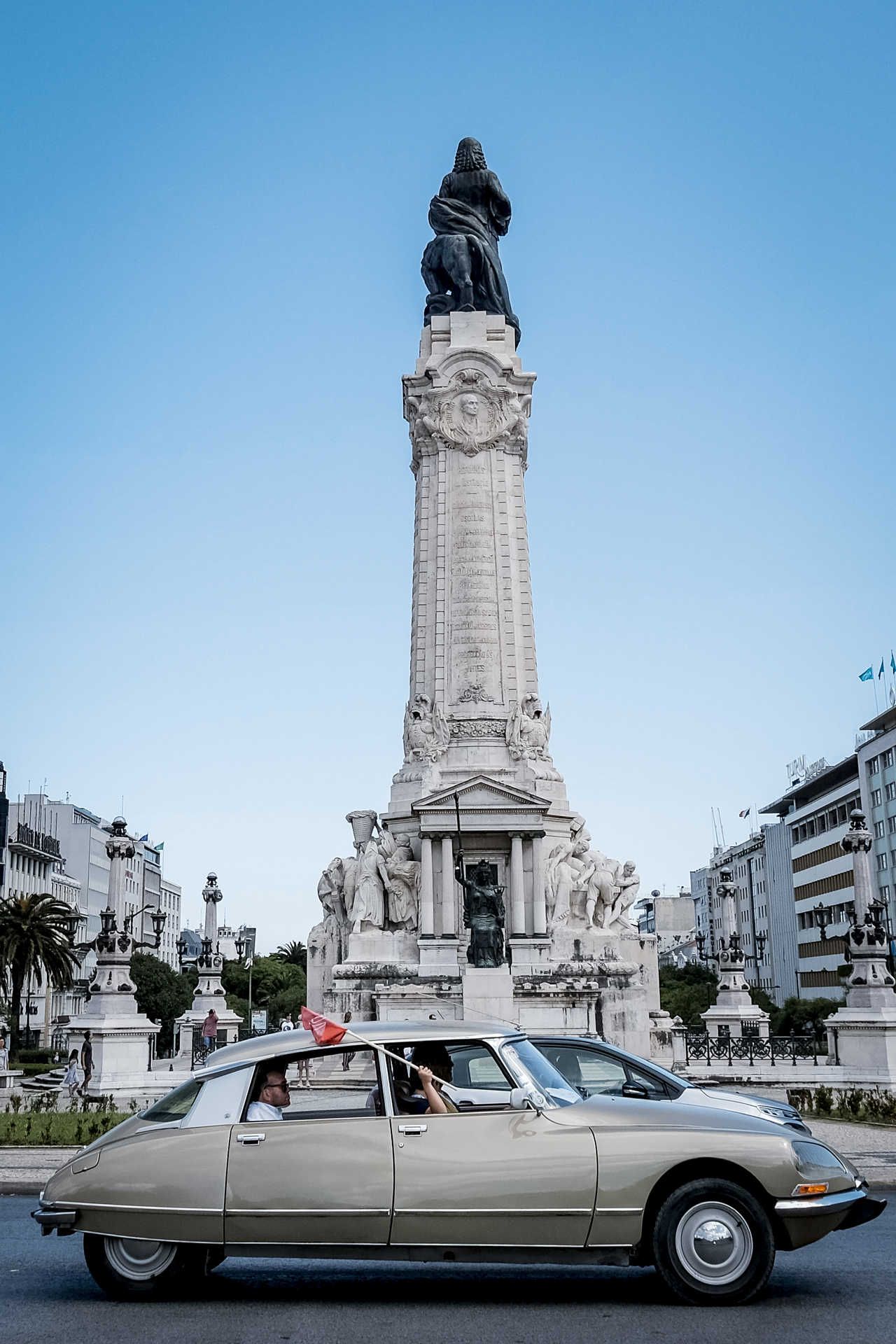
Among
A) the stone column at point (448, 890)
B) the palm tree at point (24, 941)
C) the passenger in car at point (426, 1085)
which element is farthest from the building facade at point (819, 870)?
the passenger in car at point (426, 1085)

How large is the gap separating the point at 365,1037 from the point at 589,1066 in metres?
3.12

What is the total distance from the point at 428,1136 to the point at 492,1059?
2.26ft

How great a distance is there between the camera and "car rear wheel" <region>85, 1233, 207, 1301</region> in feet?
28.1

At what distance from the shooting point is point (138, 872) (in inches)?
5002

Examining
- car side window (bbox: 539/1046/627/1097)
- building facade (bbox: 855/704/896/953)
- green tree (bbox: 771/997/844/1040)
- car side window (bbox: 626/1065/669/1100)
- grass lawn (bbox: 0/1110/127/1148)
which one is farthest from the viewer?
building facade (bbox: 855/704/896/953)

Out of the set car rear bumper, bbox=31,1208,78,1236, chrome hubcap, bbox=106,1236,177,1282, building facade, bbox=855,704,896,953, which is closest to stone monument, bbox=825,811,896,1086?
chrome hubcap, bbox=106,1236,177,1282

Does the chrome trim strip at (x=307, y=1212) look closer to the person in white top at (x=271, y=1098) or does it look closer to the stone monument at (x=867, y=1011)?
the person in white top at (x=271, y=1098)

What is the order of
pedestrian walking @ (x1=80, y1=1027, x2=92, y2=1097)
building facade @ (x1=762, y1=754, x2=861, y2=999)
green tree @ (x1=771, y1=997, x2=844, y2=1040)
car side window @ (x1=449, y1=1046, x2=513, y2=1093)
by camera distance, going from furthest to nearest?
building facade @ (x1=762, y1=754, x2=861, y2=999)
green tree @ (x1=771, y1=997, x2=844, y2=1040)
pedestrian walking @ (x1=80, y1=1027, x2=92, y2=1097)
car side window @ (x1=449, y1=1046, x2=513, y2=1093)

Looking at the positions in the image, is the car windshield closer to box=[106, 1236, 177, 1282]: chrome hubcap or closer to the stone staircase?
box=[106, 1236, 177, 1282]: chrome hubcap

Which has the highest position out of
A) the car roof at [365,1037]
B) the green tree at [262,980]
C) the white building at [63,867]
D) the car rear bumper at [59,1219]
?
the white building at [63,867]

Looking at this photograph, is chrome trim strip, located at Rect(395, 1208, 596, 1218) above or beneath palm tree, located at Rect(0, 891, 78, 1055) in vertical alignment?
beneath

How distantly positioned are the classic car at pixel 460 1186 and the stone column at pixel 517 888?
29.7m

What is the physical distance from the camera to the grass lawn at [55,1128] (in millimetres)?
19312

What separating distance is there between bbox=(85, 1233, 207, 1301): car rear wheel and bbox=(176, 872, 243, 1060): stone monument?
106ft
